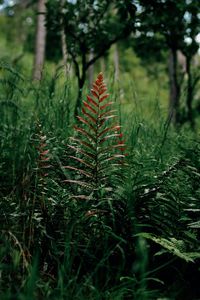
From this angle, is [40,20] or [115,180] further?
[40,20]

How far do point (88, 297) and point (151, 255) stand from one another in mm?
361

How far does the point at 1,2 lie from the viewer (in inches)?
182

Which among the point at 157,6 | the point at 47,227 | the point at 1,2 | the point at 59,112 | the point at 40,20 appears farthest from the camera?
the point at 40,20

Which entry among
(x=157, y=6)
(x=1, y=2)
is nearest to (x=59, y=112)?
(x=157, y=6)

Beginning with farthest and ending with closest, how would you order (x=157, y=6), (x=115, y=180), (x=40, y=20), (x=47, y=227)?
(x=40, y=20), (x=157, y=6), (x=115, y=180), (x=47, y=227)

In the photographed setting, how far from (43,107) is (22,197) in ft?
3.04

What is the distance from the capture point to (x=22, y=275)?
4.39ft

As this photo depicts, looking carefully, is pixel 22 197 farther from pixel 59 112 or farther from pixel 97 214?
pixel 59 112

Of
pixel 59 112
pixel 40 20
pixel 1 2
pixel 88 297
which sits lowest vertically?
pixel 88 297

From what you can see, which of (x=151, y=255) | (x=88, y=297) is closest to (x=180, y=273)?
(x=151, y=255)

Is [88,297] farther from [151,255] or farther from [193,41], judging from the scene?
[193,41]

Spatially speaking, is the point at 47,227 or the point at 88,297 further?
the point at 47,227

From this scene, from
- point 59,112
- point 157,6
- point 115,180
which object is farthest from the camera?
point 157,6

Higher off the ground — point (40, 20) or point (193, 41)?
point (40, 20)
